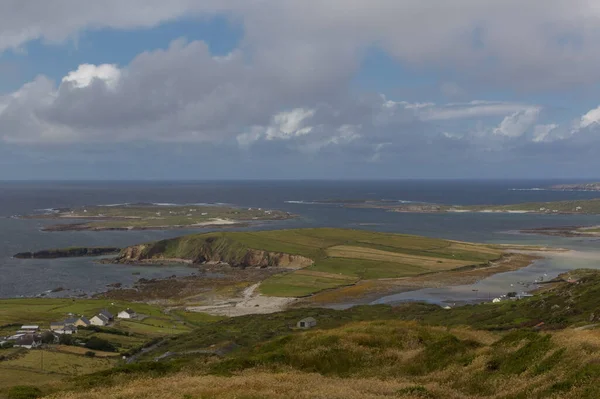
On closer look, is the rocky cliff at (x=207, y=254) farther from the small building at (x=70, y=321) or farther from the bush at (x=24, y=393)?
the bush at (x=24, y=393)

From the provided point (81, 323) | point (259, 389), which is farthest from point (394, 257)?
point (259, 389)

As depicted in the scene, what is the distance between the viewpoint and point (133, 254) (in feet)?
474

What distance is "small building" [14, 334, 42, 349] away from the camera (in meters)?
60.6

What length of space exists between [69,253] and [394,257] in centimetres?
8986

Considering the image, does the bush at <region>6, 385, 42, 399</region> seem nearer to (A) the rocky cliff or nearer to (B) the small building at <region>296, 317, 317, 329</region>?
(B) the small building at <region>296, 317, 317, 329</region>

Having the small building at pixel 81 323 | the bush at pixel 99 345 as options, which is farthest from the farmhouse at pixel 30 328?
the bush at pixel 99 345

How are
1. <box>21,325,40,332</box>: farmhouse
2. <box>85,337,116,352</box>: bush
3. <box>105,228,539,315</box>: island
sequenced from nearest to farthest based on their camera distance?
<box>85,337,116,352</box>: bush, <box>21,325,40,332</box>: farmhouse, <box>105,228,539,315</box>: island

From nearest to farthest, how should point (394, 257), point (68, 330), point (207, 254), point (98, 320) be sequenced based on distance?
point (68, 330)
point (98, 320)
point (394, 257)
point (207, 254)

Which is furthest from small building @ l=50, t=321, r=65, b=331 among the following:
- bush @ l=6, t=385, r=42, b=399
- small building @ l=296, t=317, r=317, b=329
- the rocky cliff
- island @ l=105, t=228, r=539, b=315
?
the rocky cliff

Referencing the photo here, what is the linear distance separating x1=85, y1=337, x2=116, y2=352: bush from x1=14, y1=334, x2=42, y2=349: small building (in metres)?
5.43

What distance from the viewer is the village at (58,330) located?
61.2 meters

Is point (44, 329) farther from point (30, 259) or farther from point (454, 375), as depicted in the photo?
point (30, 259)

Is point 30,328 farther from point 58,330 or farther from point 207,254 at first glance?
point 207,254

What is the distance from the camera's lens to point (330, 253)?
138 m
